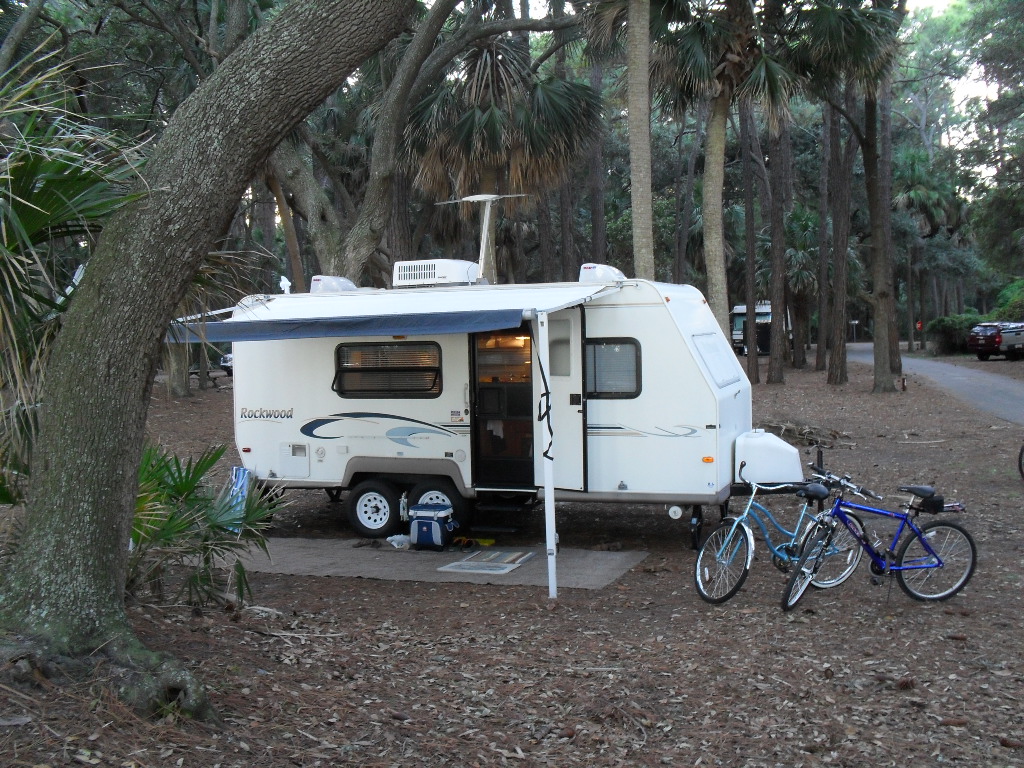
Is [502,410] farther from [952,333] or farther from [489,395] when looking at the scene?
[952,333]

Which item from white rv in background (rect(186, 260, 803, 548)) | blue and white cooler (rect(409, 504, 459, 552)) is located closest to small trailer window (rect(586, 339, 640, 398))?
white rv in background (rect(186, 260, 803, 548))

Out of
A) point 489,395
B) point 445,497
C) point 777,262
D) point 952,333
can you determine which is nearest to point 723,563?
point 489,395

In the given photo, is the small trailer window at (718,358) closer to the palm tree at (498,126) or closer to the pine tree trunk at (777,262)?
the palm tree at (498,126)

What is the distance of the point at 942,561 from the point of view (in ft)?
22.6

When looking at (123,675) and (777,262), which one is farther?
(777,262)

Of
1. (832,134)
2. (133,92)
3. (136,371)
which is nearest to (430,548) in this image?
(136,371)

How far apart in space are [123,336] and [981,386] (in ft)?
80.1

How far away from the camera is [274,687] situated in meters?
4.83

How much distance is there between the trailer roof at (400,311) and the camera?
8.12 metres

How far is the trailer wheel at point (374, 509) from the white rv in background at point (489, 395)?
0.05 ft

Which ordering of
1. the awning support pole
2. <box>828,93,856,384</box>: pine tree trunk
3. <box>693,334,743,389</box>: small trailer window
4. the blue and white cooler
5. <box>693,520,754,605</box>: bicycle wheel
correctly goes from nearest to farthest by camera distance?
1. <box>693,520,754,605</box>: bicycle wheel
2. the awning support pole
3. <box>693,334,743,389</box>: small trailer window
4. the blue and white cooler
5. <box>828,93,856,384</box>: pine tree trunk

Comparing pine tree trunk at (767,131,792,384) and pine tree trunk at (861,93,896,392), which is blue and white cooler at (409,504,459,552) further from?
pine tree trunk at (767,131,792,384)

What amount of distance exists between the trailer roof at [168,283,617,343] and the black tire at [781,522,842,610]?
2818 millimetres

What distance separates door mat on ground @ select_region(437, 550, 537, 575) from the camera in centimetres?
871
